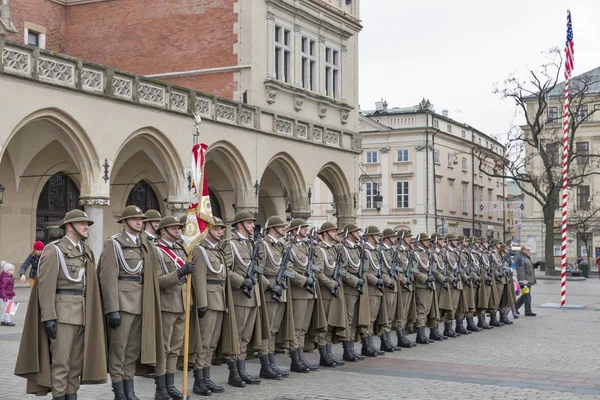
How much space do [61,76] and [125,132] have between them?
2.61 metres

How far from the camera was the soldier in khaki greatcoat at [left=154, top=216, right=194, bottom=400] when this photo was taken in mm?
8786

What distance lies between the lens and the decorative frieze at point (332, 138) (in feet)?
108

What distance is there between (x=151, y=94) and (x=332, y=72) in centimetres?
1159

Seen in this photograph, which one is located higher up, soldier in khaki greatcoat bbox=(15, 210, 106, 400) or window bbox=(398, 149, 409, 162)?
window bbox=(398, 149, 409, 162)

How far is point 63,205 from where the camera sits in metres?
27.1

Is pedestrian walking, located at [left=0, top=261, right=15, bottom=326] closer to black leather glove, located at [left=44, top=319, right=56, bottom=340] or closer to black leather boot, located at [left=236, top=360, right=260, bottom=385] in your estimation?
black leather boot, located at [left=236, top=360, right=260, bottom=385]

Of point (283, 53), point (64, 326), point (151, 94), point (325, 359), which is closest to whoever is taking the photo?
point (64, 326)

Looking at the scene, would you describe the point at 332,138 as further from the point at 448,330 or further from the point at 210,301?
the point at 210,301

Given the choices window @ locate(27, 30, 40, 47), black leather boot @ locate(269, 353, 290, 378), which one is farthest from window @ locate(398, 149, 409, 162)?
black leather boot @ locate(269, 353, 290, 378)

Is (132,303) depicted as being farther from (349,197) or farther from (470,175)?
(470,175)

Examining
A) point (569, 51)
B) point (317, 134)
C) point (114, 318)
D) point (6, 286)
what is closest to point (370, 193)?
point (317, 134)

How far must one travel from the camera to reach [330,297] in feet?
38.2

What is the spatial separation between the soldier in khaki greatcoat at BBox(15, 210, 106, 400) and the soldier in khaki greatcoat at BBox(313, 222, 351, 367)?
13.2ft

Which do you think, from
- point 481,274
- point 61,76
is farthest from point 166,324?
point 61,76
